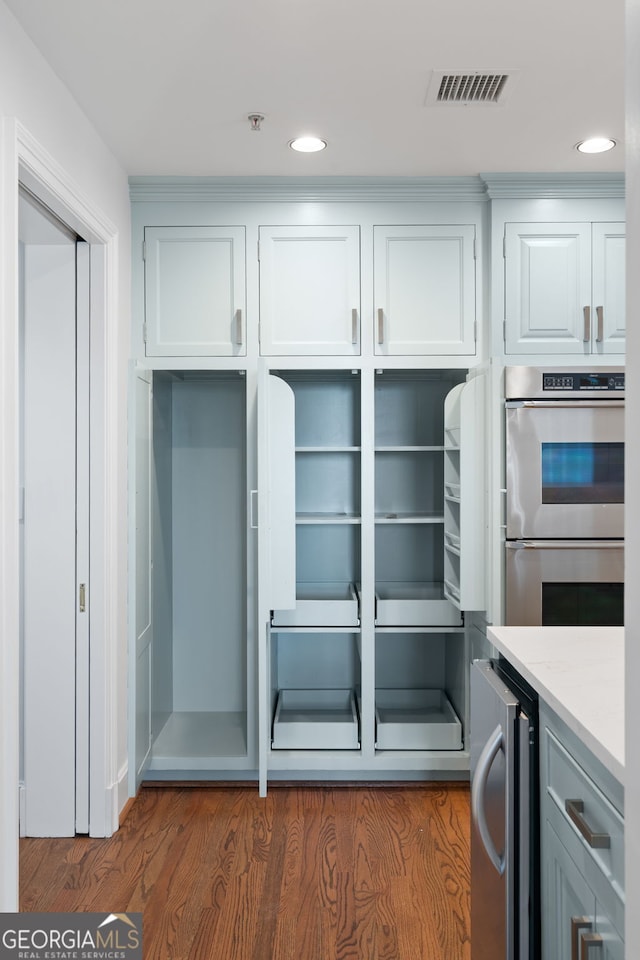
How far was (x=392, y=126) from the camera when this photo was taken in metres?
2.61

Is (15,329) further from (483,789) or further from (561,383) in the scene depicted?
(561,383)

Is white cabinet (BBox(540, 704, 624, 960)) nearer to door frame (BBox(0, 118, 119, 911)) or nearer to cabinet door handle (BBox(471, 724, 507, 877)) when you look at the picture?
cabinet door handle (BBox(471, 724, 507, 877))

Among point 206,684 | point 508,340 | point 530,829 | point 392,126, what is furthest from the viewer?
point 206,684

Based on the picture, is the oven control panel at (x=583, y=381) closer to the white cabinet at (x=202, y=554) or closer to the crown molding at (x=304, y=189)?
the crown molding at (x=304, y=189)

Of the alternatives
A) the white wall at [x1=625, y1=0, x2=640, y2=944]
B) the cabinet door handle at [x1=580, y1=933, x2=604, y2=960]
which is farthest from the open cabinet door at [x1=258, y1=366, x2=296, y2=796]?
the white wall at [x1=625, y1=0, x2=640, y2=944]

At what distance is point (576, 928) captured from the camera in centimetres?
119

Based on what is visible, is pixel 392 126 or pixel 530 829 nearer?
pixel 530 829

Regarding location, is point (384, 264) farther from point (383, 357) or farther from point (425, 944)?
point (425, 944)

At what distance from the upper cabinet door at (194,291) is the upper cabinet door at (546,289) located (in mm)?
1112

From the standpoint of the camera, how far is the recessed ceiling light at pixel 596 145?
2.74 meters

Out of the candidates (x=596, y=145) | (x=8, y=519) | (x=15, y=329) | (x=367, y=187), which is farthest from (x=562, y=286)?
(x=8, y=519)

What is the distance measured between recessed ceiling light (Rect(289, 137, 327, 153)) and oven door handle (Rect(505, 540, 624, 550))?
164cm

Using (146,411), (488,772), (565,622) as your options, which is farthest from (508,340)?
(488,772)

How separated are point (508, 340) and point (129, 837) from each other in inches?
95.1
